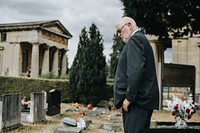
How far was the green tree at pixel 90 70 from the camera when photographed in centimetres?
1722

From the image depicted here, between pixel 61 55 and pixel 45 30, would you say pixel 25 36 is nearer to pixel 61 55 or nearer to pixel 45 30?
pixel 45 30

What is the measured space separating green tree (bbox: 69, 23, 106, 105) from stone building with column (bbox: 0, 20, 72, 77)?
1626 cm

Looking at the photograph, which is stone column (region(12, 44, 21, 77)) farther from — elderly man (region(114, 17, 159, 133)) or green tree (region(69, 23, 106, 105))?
elderly man (region(114, 17, 159, 133))

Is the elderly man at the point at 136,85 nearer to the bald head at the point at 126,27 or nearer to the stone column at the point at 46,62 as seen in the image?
the bald head at the point at 126,27

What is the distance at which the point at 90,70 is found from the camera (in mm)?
17453

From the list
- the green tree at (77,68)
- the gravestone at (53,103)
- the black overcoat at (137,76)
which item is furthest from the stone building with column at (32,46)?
the black overcoat at (137,76)

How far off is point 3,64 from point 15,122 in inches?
1224

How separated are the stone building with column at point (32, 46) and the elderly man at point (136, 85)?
3104 cm

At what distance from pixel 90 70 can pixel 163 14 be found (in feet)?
18.4

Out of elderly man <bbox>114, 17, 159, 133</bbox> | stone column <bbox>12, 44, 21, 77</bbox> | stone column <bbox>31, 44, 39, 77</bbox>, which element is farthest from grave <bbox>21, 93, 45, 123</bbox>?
stone column <bbox>12, 44, 21, 77</bbox>

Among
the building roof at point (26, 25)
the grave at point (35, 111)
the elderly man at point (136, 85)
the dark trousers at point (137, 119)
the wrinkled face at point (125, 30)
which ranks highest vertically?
the building roof at point (26, 25)

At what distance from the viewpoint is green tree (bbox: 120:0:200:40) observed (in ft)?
42.0

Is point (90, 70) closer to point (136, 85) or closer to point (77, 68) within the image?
point (77, 68)

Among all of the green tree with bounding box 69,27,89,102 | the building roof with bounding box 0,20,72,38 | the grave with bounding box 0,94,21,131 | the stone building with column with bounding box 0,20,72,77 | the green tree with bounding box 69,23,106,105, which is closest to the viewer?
the grave with bounding box 0,94,21,131
